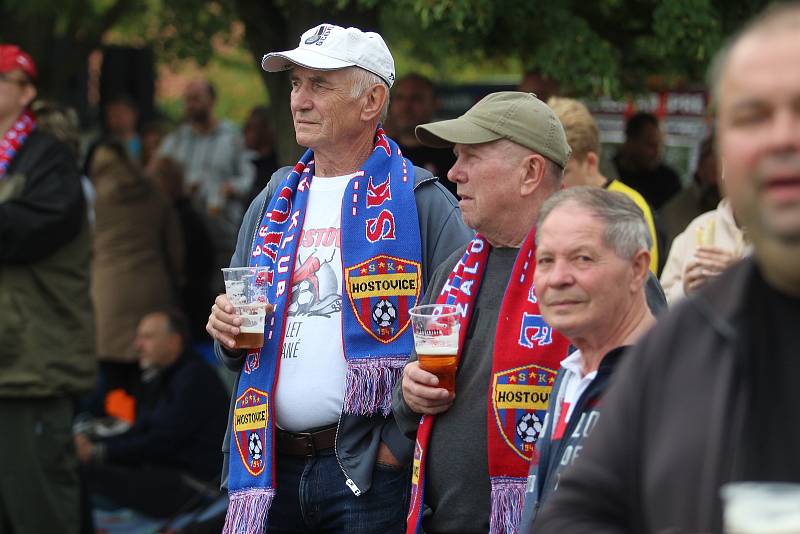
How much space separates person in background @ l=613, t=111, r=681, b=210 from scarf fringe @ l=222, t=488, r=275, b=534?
5384mm

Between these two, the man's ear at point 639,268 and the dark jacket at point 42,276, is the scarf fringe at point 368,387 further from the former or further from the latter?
the dark jacket at point 42,276

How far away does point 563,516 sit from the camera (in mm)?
1995

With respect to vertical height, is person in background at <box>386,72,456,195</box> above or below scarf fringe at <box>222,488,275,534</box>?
above

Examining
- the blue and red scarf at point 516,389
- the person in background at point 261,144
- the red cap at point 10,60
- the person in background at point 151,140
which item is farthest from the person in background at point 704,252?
the person in background at point 151,140

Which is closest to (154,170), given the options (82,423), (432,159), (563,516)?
(82,423)

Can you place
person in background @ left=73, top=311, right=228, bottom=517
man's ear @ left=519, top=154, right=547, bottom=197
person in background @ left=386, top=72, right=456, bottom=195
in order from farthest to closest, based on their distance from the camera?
person in background @ left=386, top=72, right=456, bottom=195 → person in background @ left=73, top=311, right=228, bottom=517 → man's ear @ left=519, top=154, right=547, bottom=197

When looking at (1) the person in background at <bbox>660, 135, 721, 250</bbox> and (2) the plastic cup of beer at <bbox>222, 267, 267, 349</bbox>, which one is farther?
(1) the person in background at <bbox>660, 135, 721, 250</bbox>

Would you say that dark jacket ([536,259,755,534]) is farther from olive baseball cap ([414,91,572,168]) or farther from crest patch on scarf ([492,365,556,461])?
olive baseball cap ([414,91,572,168])

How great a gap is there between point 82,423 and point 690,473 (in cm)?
697

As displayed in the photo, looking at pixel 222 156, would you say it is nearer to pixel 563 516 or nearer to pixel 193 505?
pixel 193 505

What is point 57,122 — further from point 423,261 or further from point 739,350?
point 739,350

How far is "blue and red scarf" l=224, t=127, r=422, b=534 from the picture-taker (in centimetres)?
405

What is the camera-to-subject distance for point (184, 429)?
23.7 feet

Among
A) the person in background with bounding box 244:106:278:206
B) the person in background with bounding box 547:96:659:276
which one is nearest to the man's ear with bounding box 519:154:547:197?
the person in background with bounding box 547:96:659:276
